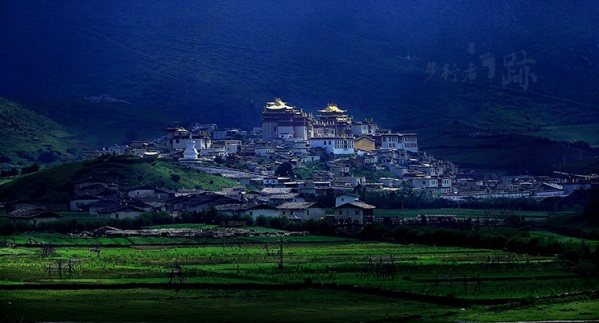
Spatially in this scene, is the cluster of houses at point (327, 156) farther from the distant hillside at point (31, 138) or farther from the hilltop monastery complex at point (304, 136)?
the distant hillside at point (31, 138)

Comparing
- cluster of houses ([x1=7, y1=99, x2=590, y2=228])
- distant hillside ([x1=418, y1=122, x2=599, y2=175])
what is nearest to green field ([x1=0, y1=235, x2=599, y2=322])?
cluster of houses ([x1=7, y1=99, x2=590, y2=228])

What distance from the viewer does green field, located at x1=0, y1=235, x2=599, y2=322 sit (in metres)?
46.6

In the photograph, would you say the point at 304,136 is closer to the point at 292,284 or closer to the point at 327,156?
the point at 327,156

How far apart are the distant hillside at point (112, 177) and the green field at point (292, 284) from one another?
28644 mm

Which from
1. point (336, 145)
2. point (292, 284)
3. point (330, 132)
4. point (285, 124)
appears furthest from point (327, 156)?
point (292, 284)

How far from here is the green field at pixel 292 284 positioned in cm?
4662

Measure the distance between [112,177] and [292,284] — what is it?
5377 centimetres

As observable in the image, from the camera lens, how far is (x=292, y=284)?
176 feet

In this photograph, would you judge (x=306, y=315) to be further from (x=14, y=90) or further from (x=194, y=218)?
(x=14, y=90)

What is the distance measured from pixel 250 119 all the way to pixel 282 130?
39.4m

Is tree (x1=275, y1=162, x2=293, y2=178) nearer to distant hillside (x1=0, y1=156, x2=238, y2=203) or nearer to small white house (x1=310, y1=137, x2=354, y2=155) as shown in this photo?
distant hillside (x1=0, y1=156, x2=238, y2=203)

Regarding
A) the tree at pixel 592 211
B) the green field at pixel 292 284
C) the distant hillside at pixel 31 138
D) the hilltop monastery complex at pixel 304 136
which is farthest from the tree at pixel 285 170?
the green field at pixel 292 284

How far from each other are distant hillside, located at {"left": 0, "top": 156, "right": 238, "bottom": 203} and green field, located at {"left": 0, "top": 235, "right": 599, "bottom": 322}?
28644 millimetres

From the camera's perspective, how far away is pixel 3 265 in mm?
60500
